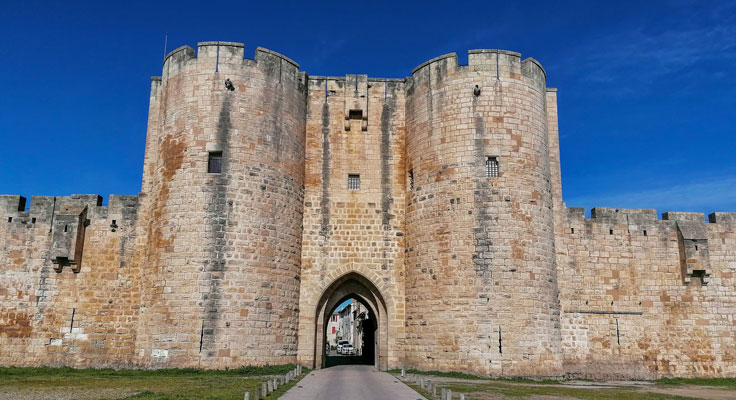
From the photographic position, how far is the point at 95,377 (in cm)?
1705

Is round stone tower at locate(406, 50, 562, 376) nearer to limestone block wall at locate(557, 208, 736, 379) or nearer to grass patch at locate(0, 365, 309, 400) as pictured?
limestone block wall at locate(557, 208, 736, 379)

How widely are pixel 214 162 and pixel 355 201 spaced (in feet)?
16.6

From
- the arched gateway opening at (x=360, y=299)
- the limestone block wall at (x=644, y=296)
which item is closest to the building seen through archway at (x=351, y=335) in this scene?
the arched gateway opening at (x=360, y=299)

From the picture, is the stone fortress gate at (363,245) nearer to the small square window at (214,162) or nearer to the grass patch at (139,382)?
the small square window at (214,162)

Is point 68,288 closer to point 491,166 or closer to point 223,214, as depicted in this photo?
point 223,214

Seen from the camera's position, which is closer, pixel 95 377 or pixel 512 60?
pixel 95 377

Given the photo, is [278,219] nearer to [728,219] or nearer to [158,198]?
[158,198]

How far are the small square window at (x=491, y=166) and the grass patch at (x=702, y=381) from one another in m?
8.76

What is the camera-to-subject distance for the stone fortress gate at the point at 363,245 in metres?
18.6

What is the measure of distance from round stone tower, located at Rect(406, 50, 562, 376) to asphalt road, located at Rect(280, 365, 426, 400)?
254cm

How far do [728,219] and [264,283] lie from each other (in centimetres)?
1717

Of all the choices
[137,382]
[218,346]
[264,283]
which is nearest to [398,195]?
[264,283]

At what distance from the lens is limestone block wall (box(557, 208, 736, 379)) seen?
20.7 m

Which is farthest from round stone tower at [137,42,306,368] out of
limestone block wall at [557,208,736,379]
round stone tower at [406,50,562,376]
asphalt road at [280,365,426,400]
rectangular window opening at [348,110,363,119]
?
limestone block wall at [557,208,736,379]
